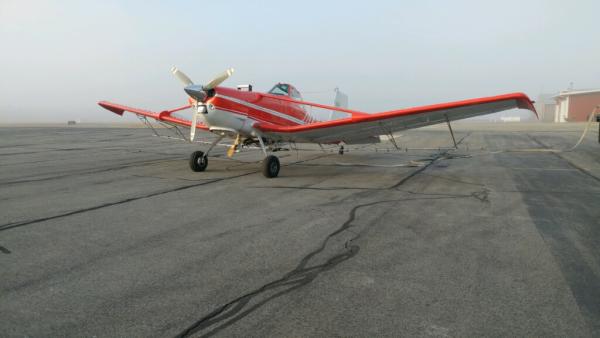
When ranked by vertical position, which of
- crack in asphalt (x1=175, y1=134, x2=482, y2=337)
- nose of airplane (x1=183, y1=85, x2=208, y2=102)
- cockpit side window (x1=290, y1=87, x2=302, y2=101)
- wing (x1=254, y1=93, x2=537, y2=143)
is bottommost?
crack in asphalt (x1=175, y1=134, x2=482, y2=337)

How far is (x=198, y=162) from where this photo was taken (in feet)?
39.3

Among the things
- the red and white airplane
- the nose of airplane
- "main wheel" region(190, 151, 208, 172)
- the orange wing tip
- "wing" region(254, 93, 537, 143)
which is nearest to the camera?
"wing" region(254, 93, 537, 143)

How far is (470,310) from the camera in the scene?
3.34m

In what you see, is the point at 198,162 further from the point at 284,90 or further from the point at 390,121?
the point at 390,121

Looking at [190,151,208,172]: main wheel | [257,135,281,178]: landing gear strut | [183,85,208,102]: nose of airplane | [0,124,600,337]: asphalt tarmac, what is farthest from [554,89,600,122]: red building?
[183,85,208,102]: nose of airplane

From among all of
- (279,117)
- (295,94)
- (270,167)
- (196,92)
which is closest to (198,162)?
(196,92)

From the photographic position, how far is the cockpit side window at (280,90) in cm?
1279

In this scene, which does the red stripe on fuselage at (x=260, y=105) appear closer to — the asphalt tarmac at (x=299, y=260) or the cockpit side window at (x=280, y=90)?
the cockpit side window at (x=280, y=90)

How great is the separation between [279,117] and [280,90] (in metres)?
1.14

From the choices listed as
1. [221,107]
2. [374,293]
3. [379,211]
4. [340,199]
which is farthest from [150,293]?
[221,107]

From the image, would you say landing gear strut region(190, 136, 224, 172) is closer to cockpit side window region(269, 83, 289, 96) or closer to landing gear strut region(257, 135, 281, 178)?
landing gear strut region(257, 135, 281, 178)

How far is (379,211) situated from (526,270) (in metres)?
2.93

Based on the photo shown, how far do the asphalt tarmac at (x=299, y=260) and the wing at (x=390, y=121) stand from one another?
189 cm

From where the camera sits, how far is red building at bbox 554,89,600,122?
6744 centimetres
